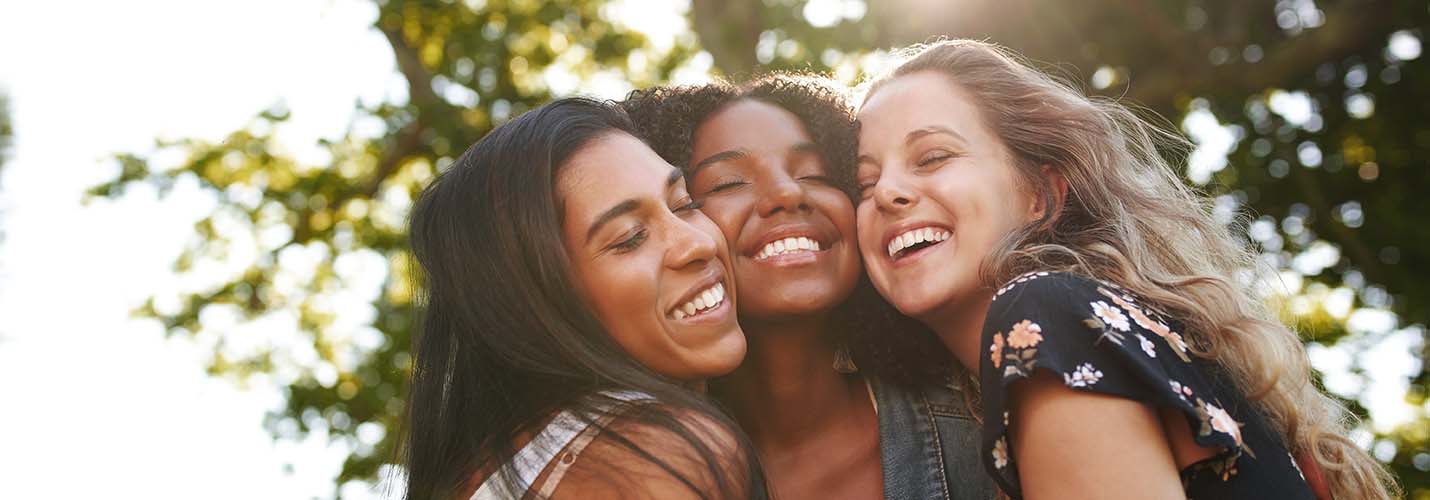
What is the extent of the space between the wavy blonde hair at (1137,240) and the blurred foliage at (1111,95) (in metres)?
3.20

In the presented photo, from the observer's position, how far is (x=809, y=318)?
144 inches

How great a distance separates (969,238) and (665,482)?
1046 millimetres

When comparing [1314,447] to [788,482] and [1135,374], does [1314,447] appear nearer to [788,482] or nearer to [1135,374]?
[1135,374]

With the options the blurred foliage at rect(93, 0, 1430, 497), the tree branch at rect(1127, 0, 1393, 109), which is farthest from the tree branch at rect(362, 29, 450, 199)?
the tree branch at rect(1127, 0, 1393, 109)

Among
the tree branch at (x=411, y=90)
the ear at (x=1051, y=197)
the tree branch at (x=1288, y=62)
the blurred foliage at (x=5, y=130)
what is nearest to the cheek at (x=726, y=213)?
the ear at (x=1051, y=197)

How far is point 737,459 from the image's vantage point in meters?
2.68

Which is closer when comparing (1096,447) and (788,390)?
(1096,447)

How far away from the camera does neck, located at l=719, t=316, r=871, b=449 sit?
3734mm

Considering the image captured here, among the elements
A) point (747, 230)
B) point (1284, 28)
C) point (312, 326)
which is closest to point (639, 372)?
point (747, 230)

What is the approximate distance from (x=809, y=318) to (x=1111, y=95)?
14.8 ft

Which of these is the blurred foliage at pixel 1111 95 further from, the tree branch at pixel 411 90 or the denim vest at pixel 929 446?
the denim vest at pixel 929 446

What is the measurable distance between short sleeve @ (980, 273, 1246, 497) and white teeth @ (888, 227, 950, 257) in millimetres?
533

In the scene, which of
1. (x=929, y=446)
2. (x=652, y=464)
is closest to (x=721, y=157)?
(x=929, y=446)

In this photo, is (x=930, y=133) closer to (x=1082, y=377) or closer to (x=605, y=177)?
(x=605, y=177)
